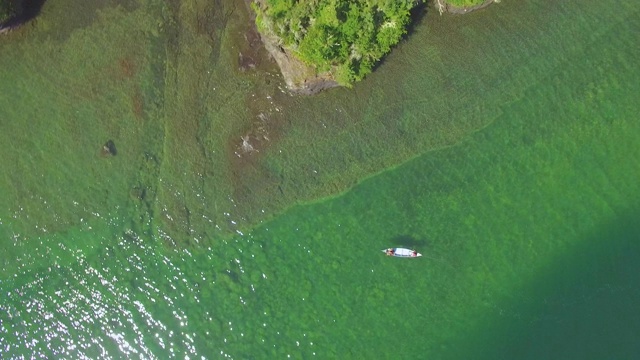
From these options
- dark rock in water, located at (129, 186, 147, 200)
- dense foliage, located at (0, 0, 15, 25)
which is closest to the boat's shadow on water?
dark rock in water, located at (129, 186, 147, 200)

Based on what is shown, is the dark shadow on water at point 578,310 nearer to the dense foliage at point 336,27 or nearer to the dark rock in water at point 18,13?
the dense foliage at point 336,27

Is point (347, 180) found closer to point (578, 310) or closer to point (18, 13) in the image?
point (578, 310)

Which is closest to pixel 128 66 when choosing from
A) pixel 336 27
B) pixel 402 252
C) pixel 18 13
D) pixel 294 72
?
pixel 18 13

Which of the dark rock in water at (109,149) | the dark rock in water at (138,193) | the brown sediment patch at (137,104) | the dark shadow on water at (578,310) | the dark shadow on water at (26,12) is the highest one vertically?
the dark shadow on water at (26,12)

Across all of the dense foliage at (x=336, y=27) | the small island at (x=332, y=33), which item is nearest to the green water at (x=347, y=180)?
the small island at (x=332, y=33)

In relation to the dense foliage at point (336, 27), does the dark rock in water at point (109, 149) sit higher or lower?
lower

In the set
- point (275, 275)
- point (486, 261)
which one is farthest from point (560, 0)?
point (275, 275)

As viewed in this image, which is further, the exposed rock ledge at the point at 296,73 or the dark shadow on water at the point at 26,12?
the dark shadow on water at the point at 26,12

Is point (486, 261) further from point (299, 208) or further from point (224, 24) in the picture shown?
point (224, 24)
